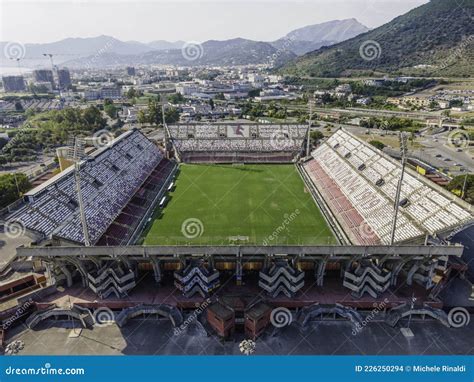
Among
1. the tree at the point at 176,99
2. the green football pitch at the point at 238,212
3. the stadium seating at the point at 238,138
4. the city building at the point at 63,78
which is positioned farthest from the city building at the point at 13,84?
the green football pitch at the point at 238,212

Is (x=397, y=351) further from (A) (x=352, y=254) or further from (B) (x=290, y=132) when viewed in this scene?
(B) (x=290, y=132)

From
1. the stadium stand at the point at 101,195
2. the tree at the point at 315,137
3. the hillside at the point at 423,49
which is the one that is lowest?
the tree at the point at 315,137

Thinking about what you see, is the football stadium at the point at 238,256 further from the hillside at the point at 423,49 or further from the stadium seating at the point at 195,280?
the hillside at the point at 423,49

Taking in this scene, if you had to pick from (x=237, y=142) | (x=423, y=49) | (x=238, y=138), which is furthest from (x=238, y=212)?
(x=423, y=49)

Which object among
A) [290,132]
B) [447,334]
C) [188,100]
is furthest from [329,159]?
[188,100]

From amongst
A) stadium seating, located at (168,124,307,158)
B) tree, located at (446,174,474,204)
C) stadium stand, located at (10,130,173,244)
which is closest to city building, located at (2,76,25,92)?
stadium seating, located at (168,124,307,158)

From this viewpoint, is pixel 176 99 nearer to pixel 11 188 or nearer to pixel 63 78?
pixel 11 188
